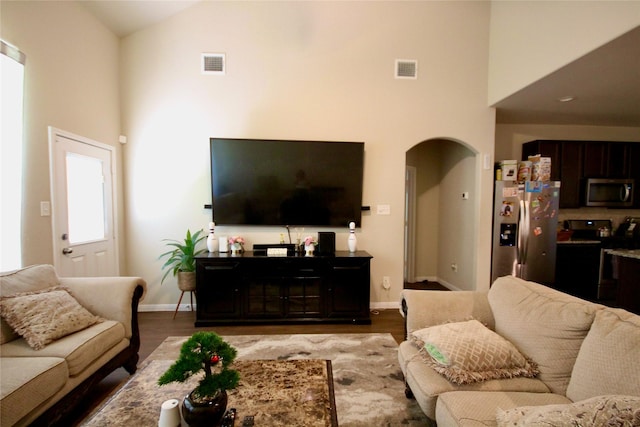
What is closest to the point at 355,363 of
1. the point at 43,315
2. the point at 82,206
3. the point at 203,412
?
the point at 203,412

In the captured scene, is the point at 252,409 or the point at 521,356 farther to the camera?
the point at 521,356

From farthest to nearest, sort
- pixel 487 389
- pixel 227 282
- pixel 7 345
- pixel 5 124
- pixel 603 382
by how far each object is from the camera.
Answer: pixel 227 282
pixel 5 124
pixel 7 345
pixel 487 389
pixel 603 382

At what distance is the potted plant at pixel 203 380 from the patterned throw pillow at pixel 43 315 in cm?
123

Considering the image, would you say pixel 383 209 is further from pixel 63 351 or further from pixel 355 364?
pixel 63 351

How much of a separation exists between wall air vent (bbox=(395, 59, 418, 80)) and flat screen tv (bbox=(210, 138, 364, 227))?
112cm

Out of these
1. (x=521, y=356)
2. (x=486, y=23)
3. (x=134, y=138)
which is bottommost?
(x=521, y=356)

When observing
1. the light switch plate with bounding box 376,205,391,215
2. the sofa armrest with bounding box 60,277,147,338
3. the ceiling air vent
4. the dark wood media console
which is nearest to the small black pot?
the sofa armrest with bounding box 60,277,147,338

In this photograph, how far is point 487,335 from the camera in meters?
1.62

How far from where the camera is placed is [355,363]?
238cm

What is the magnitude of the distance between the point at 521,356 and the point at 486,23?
4125mm

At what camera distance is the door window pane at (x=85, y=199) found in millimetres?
2793

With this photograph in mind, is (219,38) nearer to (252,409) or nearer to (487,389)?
(252,409)

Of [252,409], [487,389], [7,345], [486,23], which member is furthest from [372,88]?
[7,345]

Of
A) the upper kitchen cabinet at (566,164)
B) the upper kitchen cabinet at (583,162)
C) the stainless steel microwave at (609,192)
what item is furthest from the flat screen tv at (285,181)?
the stainless steel microwave at (609,192)
